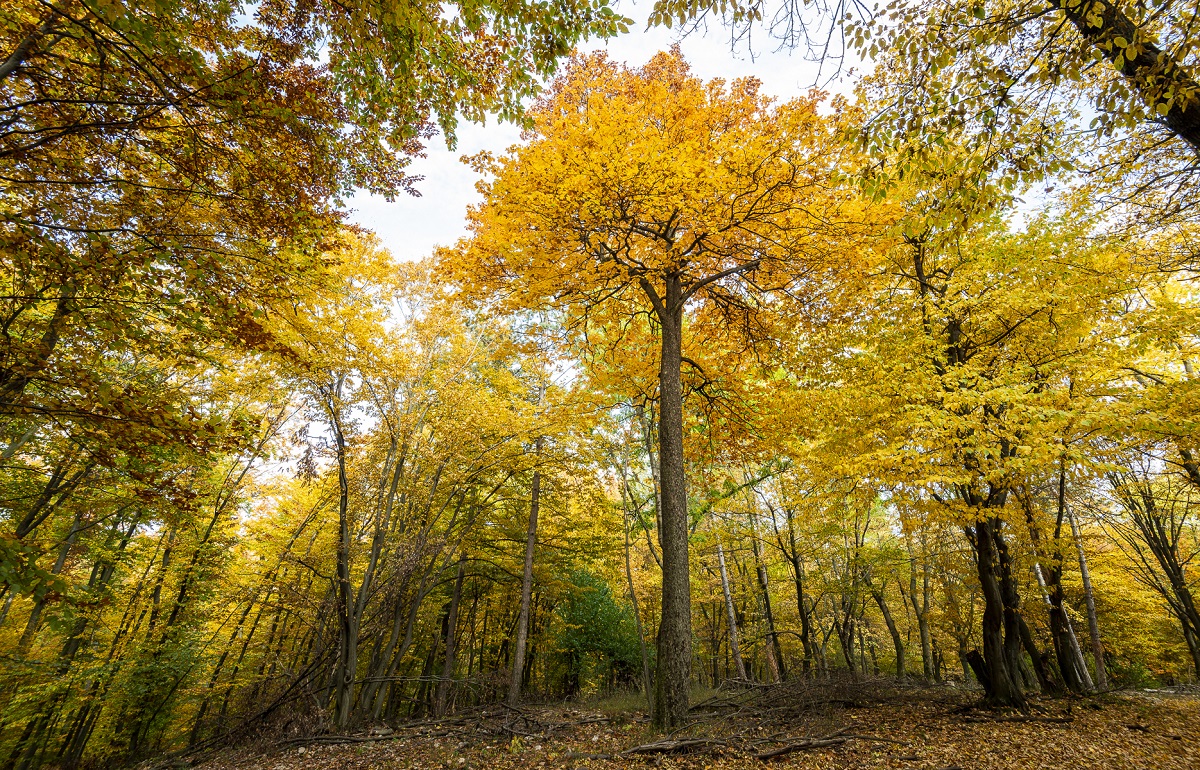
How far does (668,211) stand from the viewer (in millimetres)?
6062

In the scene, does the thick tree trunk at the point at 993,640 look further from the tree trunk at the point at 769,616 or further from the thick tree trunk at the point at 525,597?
the thick tree trunk at the point at 525,597

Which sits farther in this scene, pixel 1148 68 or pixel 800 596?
pixel 800 596

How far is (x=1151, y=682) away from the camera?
59.0 feet

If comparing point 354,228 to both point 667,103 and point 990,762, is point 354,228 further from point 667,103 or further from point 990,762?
point 990,762

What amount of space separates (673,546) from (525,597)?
7335mm

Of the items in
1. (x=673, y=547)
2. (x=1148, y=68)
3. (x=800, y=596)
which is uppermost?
(x=1148, y=68)

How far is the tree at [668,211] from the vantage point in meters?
5.64

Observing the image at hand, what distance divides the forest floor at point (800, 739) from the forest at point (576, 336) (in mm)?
86

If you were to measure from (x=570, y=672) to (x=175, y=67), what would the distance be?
23396 mm

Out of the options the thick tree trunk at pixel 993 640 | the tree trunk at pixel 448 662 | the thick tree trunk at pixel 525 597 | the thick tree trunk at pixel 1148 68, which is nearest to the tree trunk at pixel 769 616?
the thick tree trunk at pixel 993 640

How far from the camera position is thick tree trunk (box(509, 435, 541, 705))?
36.4ft

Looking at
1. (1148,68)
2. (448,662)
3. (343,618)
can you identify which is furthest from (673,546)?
(448,662)

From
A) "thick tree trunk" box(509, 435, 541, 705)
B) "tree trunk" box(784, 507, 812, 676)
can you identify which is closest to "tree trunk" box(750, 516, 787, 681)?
"tree trunk" box(784, 507, 812, 676)

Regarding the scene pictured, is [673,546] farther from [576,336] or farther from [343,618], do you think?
[343,618]
